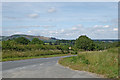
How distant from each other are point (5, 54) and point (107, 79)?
20.8 meters

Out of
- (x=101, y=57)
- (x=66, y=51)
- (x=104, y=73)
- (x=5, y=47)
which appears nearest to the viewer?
(x=104, y=73)

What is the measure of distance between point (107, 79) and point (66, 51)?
42.9 meters

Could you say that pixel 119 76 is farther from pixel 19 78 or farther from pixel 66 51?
pixel 66 51

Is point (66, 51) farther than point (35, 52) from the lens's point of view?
Yes

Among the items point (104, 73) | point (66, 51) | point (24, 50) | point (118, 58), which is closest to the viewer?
point (104, 73)

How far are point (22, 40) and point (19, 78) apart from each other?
7577cm

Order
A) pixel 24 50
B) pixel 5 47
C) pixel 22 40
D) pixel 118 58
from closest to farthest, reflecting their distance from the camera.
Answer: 1. pixel 118 58
2. pixel 5 47
3. pixel 24 50
4. pixel 22 40

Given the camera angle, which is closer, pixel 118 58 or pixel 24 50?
pixel 118 58

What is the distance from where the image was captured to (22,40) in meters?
83.5

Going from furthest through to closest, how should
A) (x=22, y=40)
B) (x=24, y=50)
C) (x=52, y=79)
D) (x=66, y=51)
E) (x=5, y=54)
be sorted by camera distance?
1. (x=22, y=40)
2. (x=66, y=51)
3. (x=24, y=50)
4. (x=5, y=54)
5. (x=52, y=79)

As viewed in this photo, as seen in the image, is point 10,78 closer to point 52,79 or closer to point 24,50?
point 52,79

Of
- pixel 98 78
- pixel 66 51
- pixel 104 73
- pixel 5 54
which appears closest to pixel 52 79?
pixel 98 78

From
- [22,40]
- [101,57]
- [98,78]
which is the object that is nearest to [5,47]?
[101,57]

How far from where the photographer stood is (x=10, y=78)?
9.65 metres
